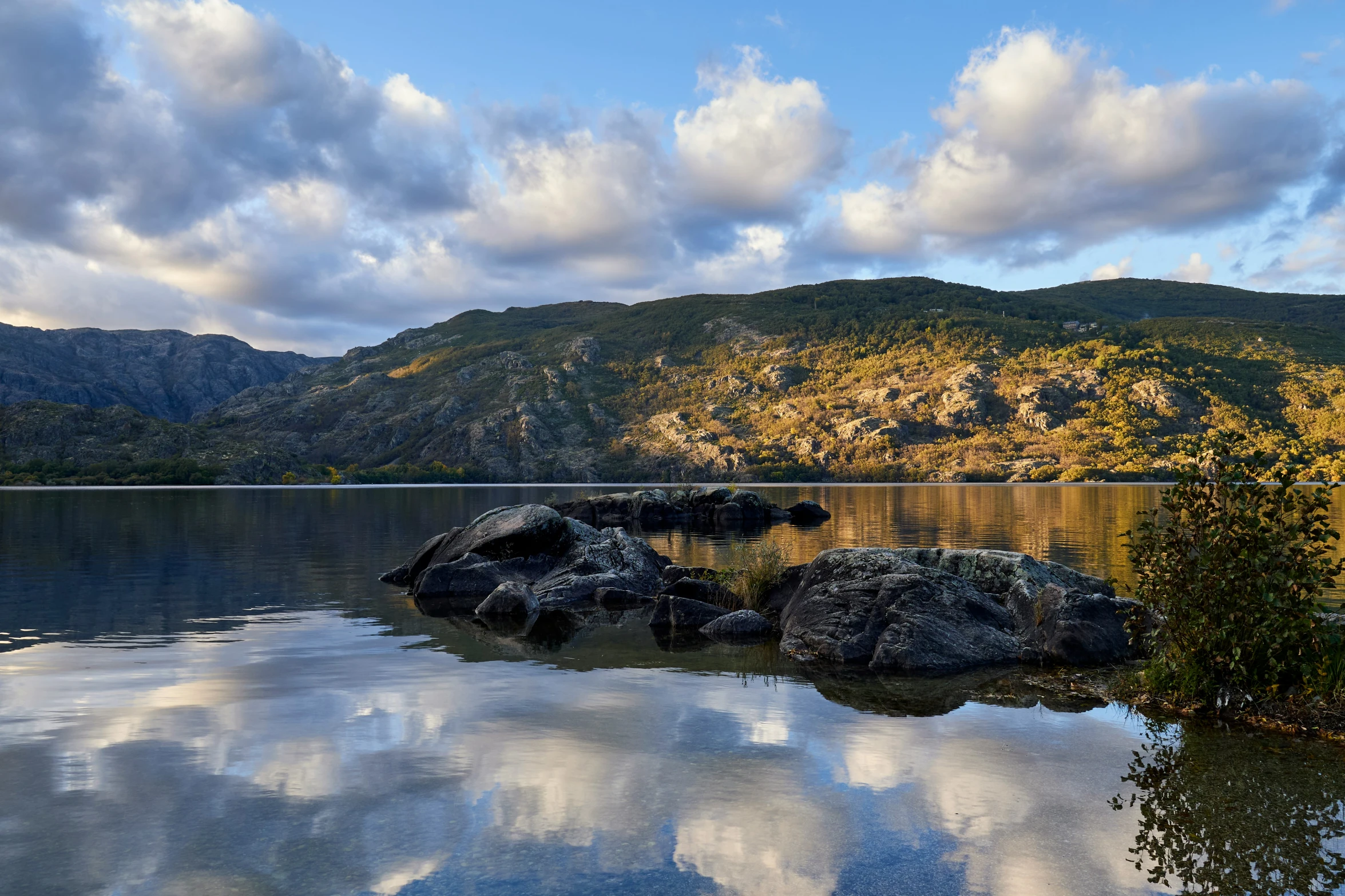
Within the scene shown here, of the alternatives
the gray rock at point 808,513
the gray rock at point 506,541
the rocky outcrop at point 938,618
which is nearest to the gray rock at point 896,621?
the rocky outcrop at point 938,618

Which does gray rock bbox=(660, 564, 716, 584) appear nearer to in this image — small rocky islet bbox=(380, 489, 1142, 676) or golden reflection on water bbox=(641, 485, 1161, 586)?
small rocky islet bbox=(380, 489, 1142, 676)

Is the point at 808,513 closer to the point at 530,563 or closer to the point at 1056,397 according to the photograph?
the point at 530,563

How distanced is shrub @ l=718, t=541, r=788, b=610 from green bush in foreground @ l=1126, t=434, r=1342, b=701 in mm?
9742

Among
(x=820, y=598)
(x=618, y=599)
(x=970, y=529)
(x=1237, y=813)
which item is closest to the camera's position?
(x=1237, y=813)

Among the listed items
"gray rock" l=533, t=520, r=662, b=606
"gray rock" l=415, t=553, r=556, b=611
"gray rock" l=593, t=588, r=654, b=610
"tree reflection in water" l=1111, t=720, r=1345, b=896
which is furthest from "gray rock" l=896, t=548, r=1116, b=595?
"gray rock" l=415, t=553, r=556, b=611

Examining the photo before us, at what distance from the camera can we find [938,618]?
1445 cm

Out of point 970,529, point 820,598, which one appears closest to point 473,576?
point 820,598

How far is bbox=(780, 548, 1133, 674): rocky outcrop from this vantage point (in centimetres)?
1384

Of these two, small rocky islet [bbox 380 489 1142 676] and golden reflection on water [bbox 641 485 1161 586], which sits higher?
small rocky islet [bbox 380 489 1142 676]

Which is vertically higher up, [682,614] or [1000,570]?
[1000,570]

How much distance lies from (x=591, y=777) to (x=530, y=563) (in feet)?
54.7

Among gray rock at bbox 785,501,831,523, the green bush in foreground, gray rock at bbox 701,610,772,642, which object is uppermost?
the green bush in foreground

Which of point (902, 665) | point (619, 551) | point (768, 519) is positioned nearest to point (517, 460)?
point (768, 519)

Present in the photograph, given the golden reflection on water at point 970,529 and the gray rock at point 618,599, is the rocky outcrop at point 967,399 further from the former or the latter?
the gray rock at point 618,599
